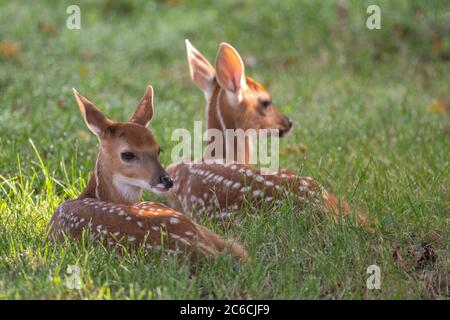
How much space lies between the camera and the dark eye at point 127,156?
5011 mm

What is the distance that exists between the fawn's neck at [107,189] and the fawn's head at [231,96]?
1430mm

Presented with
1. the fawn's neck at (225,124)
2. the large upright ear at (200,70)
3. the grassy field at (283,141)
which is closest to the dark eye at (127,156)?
the grassy field at (283,141)

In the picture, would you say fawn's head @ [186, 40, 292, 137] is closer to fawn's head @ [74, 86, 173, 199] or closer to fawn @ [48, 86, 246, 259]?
fawn @ [48, 86, 246, 259]

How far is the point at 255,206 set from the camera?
520cm

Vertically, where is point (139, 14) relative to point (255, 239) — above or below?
above

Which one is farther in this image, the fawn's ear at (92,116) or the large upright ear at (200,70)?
the large upright ear at (200,70)

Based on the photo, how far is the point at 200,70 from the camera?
21.7 ft

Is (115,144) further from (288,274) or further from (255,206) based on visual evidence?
(288,274)

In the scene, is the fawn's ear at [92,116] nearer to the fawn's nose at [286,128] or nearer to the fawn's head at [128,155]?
the fawn's head at [128,155]

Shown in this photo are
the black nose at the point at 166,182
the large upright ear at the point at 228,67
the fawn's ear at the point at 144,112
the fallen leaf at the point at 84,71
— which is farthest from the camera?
the fallen leaf at the point at 84,71

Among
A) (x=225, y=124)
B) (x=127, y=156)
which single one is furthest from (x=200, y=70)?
(x=127, y=156)

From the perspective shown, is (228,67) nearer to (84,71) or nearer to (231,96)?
(231,96)
